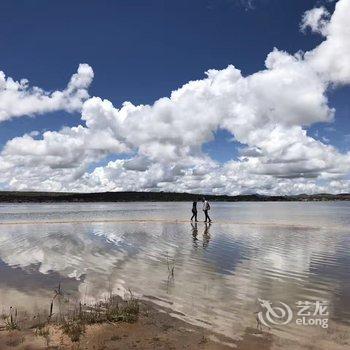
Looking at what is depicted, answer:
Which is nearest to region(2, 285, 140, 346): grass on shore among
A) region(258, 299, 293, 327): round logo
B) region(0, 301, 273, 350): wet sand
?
region(0, 301, 273, 350): wet sand

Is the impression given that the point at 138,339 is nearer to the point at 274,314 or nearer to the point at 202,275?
the point at 274,314

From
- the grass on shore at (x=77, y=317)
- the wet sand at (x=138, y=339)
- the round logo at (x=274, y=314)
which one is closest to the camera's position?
the wet sand at (x=138, y=339)

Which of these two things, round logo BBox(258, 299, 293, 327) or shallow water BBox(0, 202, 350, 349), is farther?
shallow water BBox(0, 202, 350, 349)

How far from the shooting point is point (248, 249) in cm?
2350

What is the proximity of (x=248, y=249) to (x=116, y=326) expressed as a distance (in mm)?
14377

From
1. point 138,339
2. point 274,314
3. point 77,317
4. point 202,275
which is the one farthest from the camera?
point 202,275

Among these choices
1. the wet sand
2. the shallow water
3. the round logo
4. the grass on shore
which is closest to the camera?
the wet sand

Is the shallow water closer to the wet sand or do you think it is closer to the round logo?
the round logo

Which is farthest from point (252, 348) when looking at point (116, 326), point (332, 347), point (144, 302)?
point (144, 302)

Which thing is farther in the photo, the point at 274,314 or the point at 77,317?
the point at 274,314

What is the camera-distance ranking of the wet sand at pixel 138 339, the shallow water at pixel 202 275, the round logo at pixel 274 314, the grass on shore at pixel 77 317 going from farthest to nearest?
the shallow water at pixel 202 275 < the round logo at pixel 274 314 < the grass on shore at pixel 77 317 < the wet sand at pixel 138 339

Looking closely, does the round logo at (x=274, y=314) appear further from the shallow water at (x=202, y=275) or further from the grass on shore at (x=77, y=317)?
the grass on shore at (x=77, y=317)

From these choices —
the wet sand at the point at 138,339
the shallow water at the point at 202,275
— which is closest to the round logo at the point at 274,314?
the shallow water at the point at 202,275

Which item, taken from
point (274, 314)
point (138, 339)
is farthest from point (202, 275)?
point (138, 339)
